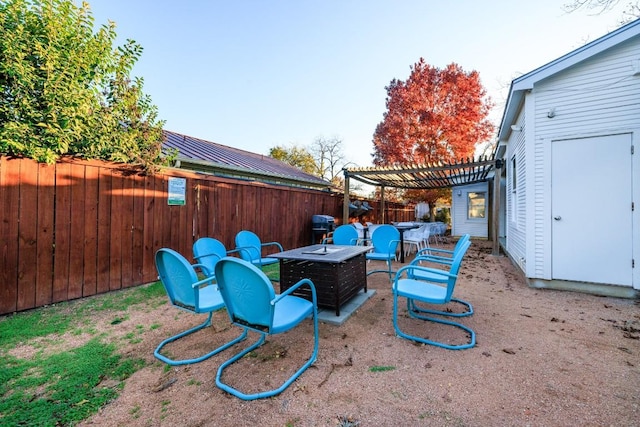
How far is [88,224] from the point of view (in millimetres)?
3676

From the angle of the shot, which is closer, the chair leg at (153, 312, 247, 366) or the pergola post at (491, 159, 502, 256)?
the chair leg at (153, 312, 247, 366)

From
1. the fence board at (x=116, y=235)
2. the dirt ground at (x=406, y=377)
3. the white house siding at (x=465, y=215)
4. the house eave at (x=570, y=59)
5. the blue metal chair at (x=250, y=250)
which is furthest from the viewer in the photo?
the white house siding at (x=465, y=215)

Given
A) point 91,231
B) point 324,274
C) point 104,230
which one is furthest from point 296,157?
point 324,274

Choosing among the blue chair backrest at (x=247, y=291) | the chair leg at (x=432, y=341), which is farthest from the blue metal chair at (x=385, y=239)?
the blue chair backrest at (x=247, y=291)

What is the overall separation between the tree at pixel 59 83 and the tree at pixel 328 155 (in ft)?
63.4

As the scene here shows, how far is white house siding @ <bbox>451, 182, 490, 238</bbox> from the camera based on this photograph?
454 inches

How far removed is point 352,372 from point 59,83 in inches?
170

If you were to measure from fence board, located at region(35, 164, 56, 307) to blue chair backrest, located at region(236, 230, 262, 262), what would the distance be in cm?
221

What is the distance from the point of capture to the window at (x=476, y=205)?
11.6 metres

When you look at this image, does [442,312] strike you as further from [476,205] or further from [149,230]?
[476,205]

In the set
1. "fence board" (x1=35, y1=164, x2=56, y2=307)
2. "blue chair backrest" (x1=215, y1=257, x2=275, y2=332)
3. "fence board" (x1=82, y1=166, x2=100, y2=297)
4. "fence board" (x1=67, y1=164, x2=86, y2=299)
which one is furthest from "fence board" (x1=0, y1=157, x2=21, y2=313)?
"blue chair backrest" (x1=215, y1=257, x2=275, y2=332)

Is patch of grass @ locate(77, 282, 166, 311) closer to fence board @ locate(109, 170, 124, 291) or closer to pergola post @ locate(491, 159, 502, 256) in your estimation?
fence board @ locate(109, 170, 124, 291)

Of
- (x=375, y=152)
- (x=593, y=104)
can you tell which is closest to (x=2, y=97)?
(x=593, y=104)

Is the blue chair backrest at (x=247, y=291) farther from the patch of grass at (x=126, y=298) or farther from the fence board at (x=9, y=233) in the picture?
the fence board at (x=9, y=233)
